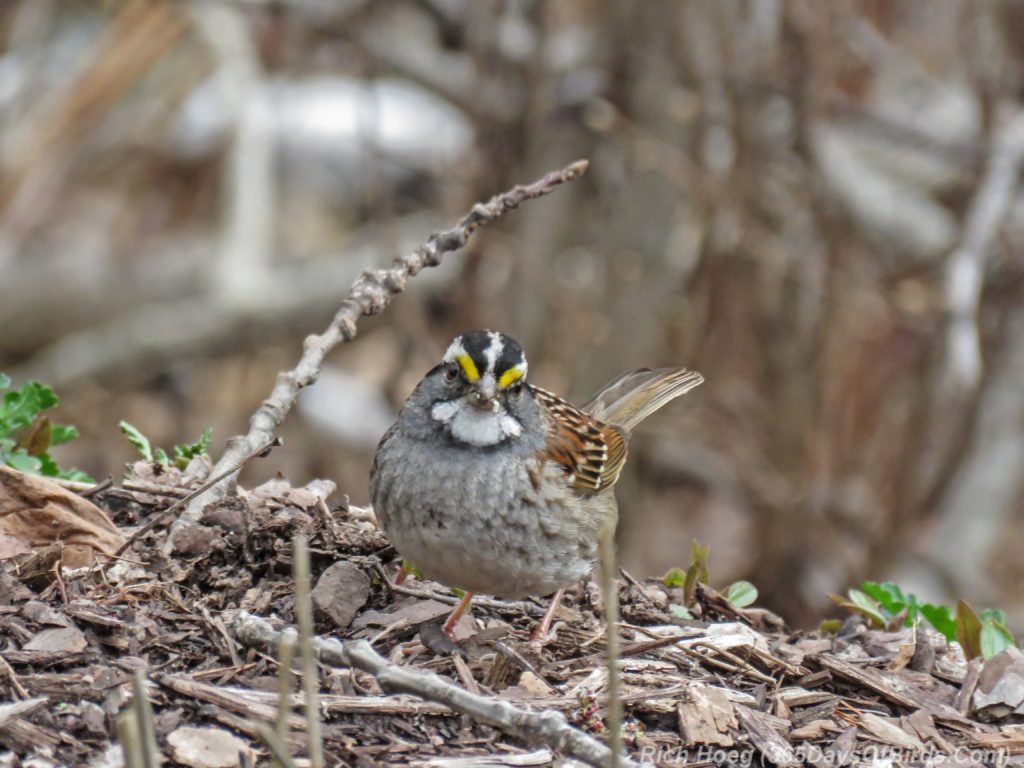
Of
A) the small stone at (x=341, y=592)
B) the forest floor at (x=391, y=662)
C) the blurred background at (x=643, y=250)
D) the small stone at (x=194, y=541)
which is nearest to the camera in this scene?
the forest floor at (x=391, y=662)

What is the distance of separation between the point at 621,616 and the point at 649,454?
4.46 meters

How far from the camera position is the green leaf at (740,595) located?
4297 mm

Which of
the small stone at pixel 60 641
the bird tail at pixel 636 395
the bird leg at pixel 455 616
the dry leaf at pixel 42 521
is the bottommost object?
the small stone at pixel 60 641

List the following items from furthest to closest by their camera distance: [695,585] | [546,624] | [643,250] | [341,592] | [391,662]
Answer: [643,250], [695,585], [546,624], [341,592], [391,662]

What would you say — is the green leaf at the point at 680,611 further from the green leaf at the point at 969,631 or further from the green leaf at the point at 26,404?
the green leaf at the point at 26,404

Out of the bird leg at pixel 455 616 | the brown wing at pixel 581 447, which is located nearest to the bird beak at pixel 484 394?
the brown wing at pixel 581 447

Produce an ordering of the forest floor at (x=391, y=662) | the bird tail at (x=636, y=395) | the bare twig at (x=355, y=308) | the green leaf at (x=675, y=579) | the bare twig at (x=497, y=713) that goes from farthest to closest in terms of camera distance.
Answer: the bird tail at (x=636, y=395), the green leaf at (x=675, y=579), the bare twig at (x=355, y=308), the forest floor at (x=391, y=662), the bare twig at (x=497, y=713)

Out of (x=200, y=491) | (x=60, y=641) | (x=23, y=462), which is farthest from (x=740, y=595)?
(x=23, y=462)

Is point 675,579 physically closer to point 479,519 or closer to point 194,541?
point 479,519

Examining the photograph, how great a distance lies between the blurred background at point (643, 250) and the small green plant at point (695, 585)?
2.64m

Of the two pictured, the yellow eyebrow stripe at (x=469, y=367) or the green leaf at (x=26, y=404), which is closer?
the yellow eyebrow stripe at (x=469, y=367)

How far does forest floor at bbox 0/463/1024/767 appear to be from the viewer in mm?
3086

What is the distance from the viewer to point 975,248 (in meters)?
6.90

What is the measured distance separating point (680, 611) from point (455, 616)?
2.46ft
